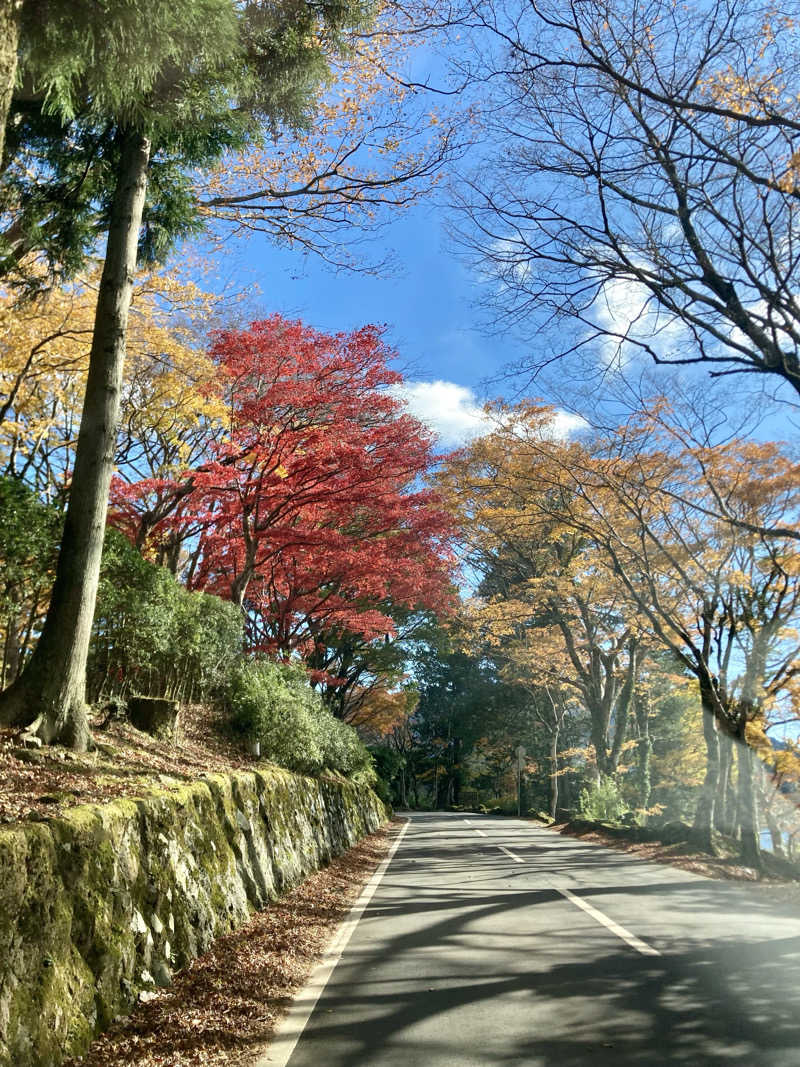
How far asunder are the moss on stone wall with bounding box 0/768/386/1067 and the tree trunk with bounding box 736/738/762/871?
32.5 ft

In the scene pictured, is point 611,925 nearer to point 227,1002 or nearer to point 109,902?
point 227,1002

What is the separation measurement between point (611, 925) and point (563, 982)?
2169 millimetres

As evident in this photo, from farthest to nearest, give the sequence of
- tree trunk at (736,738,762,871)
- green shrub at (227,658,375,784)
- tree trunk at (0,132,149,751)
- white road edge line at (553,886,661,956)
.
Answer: tree trunk at (736,738,762,871) < green shrub at (227,658,375,784) < tree trunk at (0,132,149,751) < white road edge line at (553,886,661,956)

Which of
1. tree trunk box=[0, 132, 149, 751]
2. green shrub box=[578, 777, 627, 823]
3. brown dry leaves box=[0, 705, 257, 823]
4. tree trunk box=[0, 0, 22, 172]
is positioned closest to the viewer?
tree trunk box=[0, 0, 22, 172]

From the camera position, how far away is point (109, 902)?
4176 millimetres

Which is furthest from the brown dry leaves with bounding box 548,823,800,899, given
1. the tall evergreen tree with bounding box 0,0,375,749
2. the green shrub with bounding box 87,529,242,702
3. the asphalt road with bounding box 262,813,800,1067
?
the tall evergreen tree with bounding box 0,0,375,749

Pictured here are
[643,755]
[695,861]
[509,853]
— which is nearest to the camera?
[695,861]

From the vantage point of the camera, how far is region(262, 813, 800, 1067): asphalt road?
374 centimetres

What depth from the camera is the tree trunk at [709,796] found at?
15.5 metres

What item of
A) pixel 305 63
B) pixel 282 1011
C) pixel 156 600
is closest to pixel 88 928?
pixel 282 1011

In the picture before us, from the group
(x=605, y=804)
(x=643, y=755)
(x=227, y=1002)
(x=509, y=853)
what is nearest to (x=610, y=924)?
(x=227, y=1002)

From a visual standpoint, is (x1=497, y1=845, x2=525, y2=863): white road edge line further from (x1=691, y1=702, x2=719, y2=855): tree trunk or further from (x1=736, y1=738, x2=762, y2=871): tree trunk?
(x1=736, y1=738, x2=762, y2=871): tree trunk

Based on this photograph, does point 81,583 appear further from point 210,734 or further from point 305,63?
point 305,63

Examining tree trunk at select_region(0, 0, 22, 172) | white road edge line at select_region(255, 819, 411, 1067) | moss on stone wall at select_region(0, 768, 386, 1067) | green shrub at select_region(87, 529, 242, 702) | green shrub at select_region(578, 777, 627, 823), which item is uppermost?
tree trunk at select_region(0, 0, 22, 172)
